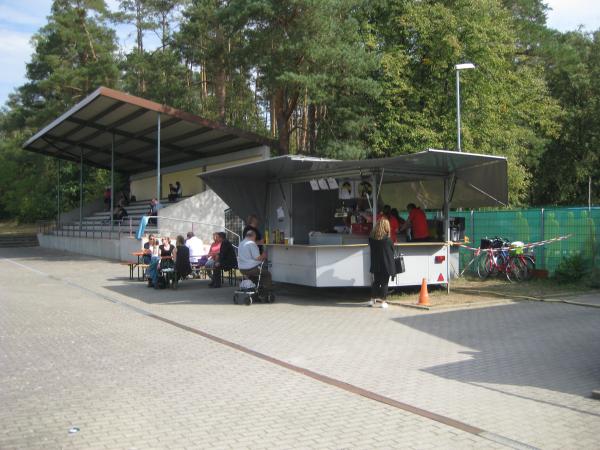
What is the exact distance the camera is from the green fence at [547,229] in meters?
14.6

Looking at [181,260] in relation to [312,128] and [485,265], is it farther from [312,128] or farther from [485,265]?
[312,128]

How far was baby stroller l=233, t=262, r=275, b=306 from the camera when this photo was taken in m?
12.2

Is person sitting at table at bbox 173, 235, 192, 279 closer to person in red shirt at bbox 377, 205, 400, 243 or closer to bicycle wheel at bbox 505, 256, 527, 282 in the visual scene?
person in red shirt at bbox 377, 205, 400, 243

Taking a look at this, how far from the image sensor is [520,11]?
41250mm

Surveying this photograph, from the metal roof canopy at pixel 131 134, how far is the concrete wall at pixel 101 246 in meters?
4.79

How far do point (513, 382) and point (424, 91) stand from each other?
70.1 ft

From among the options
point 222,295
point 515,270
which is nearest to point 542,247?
point 515,270

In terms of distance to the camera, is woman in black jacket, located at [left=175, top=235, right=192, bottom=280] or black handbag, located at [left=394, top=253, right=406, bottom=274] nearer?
black handbag, located at [left=394, top=253, right=406, bottom=274]

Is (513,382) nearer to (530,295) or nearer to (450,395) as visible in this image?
(450,395)

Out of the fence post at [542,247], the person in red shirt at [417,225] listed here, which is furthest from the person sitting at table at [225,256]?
the fence post at [542,247]

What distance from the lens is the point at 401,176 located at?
13547 mm

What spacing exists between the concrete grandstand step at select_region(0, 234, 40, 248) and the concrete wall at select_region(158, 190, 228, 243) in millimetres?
20304

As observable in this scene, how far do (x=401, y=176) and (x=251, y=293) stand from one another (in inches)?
168

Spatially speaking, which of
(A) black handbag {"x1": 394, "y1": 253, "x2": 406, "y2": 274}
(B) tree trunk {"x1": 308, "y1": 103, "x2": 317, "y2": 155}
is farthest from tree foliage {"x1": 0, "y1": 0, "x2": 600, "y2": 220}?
(A) black handbag {"x1": 394, "y1": 253, "x2": 406, "y2": 274}
